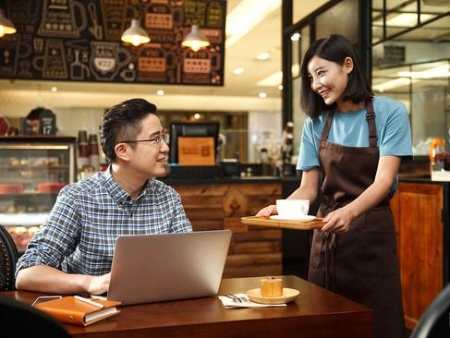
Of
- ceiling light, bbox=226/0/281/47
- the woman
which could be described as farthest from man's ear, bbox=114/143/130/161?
ceiling light, bbox=226/0/281/47

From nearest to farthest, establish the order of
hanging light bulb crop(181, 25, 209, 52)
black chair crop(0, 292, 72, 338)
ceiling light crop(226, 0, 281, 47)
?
1. black chair crop(0, 292, 72, 338)
2. hanging light bulb crop(181, 25, 209, 52)
3. ceiling light crop(226, 0, 281, 47)

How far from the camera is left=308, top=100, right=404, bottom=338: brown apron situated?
209 centimetres

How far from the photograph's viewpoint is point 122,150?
189cm

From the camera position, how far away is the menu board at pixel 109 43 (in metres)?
6.18

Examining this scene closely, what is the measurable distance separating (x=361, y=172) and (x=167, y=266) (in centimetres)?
93

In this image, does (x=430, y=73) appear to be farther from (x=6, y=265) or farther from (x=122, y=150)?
(x=6, y=265)

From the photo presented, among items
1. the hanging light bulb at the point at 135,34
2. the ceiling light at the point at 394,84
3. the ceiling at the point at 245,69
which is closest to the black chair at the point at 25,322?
the hanging light bulb at the point at 135,34

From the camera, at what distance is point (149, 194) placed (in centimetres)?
193

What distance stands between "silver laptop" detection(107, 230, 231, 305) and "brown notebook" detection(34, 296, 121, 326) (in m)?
0.08

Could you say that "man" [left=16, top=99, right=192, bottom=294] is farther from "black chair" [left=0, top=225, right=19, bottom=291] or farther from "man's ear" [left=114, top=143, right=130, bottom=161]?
"black chair" [left=0, top=225, right=19, bottom=291]

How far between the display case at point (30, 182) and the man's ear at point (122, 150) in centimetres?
257

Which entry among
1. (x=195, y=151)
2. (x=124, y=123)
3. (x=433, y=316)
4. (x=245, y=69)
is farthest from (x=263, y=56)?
(x=433, y=316)

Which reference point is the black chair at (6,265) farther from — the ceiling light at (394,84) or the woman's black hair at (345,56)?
the ceiling light at (394,84)

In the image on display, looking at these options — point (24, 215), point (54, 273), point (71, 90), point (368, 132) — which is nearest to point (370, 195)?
point (368, 132)
